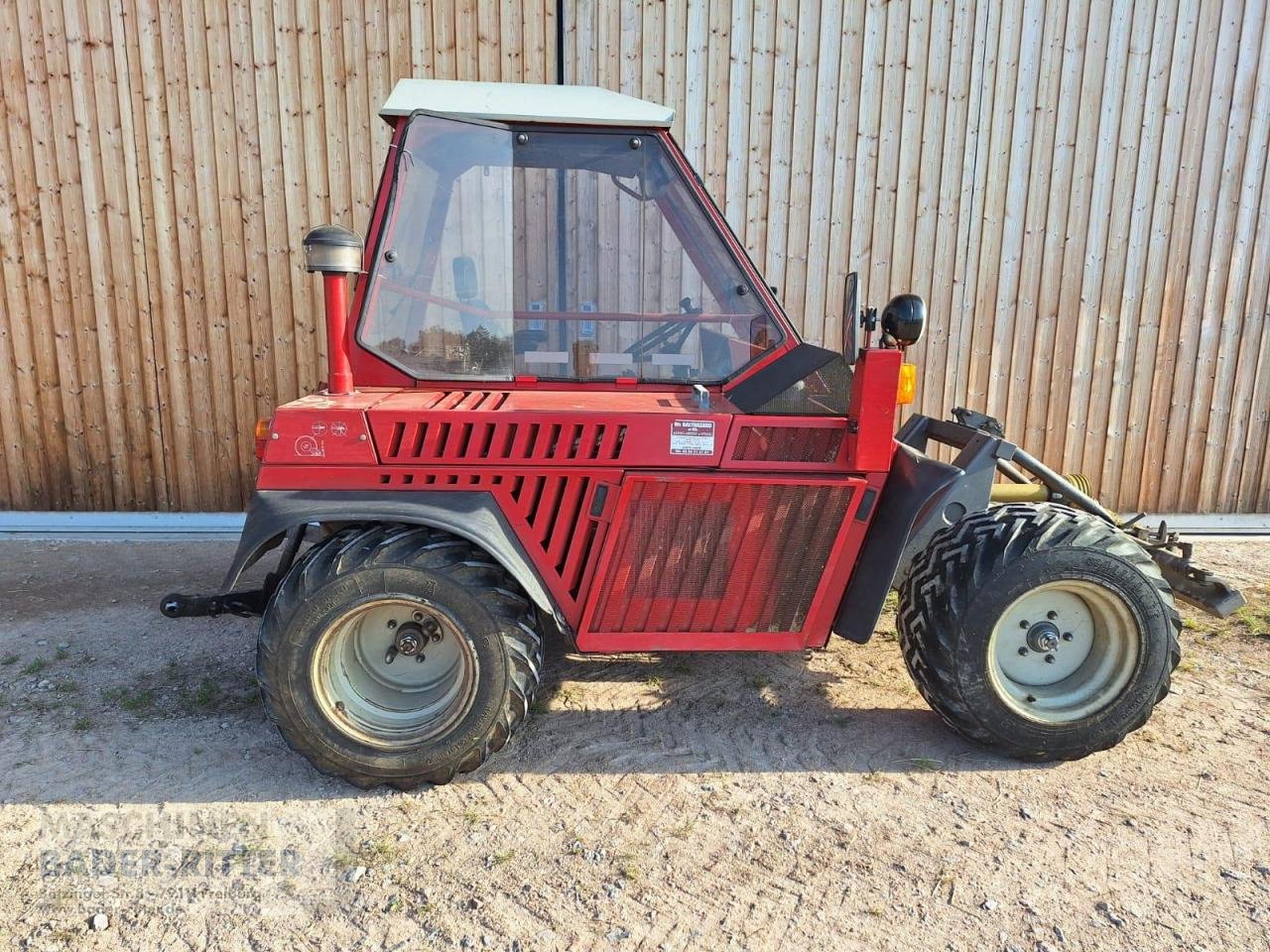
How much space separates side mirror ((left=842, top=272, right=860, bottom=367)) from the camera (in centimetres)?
271

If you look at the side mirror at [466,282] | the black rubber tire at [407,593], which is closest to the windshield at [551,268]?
the side mirror at [466,282]

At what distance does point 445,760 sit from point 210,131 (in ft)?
15.8

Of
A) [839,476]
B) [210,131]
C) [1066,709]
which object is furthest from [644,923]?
[210,131]

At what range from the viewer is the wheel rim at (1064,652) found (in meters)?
2.97

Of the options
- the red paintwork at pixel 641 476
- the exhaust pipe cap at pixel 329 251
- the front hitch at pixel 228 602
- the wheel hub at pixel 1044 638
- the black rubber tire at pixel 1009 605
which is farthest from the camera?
the front hitch at pixel 228 602

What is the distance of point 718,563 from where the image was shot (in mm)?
2947

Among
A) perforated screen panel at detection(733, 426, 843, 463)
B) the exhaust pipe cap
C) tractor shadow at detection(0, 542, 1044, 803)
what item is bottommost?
tractor shadow at detection(0, 542, 1044, 803)

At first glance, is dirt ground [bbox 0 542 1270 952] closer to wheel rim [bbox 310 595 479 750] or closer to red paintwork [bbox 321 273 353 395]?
wheel rim [bbox 310 595 479 750]

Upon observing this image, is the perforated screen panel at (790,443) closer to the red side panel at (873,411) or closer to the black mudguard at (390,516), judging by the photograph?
the red side panel at (873,411)

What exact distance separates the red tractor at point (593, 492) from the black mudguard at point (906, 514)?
1cm

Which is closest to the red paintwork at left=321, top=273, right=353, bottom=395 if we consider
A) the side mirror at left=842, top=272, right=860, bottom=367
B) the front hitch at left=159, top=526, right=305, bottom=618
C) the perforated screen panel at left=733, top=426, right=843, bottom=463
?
the front hitch at left=159, top=526, right=305, bottom=618

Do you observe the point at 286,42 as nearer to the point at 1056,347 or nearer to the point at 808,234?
the point at 808,234

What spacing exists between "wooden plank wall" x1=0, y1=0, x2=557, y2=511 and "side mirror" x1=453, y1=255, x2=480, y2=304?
3089mm

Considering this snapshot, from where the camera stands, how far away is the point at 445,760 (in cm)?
283
